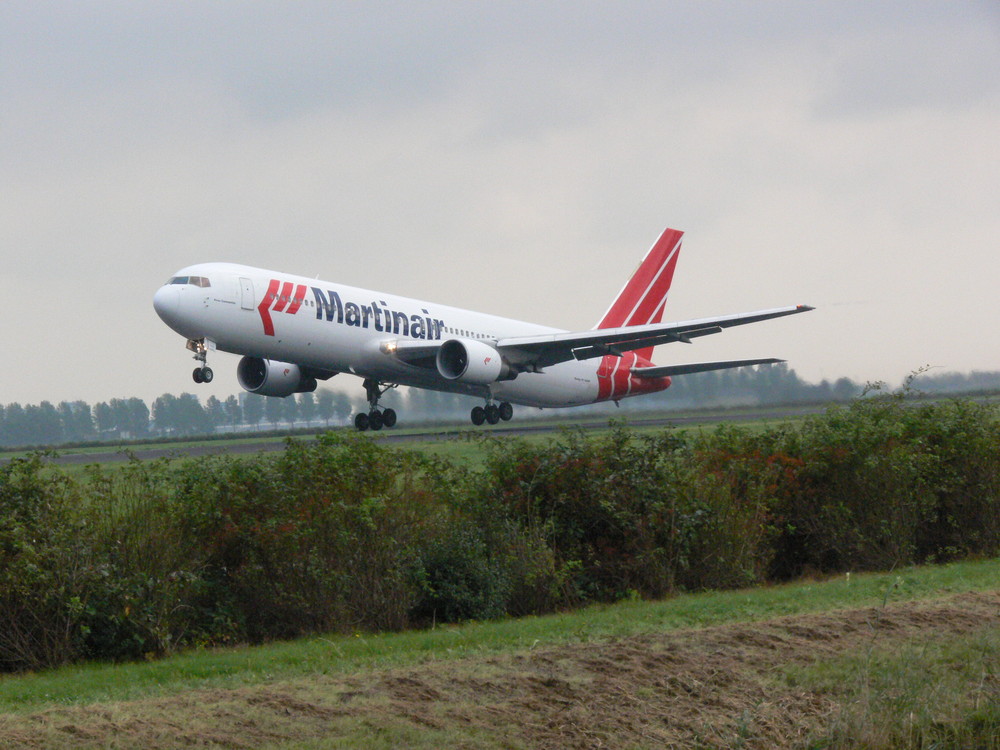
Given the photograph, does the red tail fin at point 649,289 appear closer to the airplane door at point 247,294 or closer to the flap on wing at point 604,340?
the flap on wing at point 604,340

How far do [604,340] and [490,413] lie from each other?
5511mm

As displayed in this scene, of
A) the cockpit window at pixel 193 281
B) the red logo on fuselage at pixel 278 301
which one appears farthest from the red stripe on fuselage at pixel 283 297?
the cockpit window at pixel 193 281

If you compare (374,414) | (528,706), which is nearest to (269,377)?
(374,414)

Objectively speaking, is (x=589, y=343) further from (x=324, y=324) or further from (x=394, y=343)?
(x=324, y=324)

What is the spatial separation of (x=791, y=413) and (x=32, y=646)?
3586 cm

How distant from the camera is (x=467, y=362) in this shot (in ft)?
125

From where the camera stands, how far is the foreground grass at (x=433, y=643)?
10812 millimetres

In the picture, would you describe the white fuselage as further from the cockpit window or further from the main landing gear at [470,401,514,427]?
the main landing gear at [470,401,514,427]

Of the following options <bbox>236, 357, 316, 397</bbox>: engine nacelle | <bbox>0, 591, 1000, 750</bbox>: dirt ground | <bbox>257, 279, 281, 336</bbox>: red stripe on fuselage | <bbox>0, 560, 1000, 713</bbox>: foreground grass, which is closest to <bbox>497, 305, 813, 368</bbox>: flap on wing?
<bbox>236, 357, 316, 397</bbox>: engine nacelle

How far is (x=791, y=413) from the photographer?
4466cm

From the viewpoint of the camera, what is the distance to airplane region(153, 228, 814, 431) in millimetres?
34250

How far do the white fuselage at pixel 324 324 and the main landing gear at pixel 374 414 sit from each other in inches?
44.5

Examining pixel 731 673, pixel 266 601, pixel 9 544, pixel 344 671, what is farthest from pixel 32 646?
pixel 731 673

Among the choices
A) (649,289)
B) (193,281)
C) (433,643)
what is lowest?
(433,643)
